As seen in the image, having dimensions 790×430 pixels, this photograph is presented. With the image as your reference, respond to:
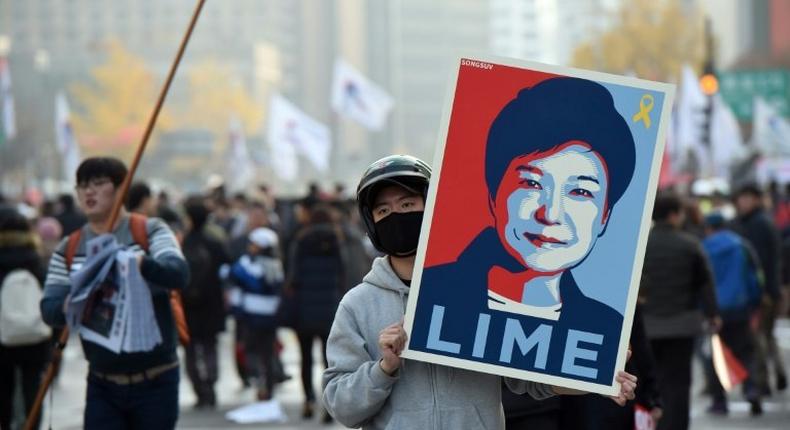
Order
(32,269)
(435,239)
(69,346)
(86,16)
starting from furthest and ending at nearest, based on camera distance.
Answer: (86,16) < (69,346) < (32,269) < (435,239)

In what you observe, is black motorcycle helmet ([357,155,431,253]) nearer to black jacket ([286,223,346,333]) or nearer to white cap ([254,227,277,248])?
black jacket ([286,223,346,333])

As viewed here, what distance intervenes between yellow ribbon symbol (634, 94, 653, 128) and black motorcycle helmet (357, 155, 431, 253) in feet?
2.16

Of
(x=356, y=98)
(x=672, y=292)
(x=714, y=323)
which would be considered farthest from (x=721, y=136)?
(x=672, y=292)

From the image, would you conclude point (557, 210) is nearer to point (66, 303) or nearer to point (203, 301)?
point (66, 303)

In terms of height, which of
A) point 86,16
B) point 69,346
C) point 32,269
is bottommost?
point 69,346

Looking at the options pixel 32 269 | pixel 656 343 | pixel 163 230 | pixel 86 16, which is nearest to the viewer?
pixel 163 230

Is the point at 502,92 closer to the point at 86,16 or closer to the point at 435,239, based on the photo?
the point at 435,239

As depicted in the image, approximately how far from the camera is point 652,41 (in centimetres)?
7244

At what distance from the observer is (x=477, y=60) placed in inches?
192

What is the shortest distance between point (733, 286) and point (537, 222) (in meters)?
9.76

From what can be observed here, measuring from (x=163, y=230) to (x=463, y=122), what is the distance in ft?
9.92

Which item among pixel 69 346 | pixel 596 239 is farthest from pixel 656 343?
pixel 69 346

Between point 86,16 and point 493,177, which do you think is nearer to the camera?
point 493,177

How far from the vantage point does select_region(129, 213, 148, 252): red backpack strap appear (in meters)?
7.52
